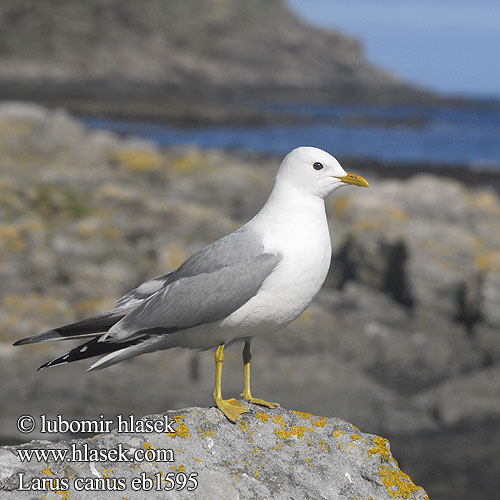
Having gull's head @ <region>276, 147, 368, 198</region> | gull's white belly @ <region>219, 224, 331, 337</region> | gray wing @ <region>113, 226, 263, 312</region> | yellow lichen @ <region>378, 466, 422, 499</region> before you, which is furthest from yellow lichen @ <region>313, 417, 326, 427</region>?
gull's head @ <region>276, 147, 368, 198</region>

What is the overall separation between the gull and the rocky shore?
5.95 m

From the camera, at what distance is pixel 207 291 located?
465 cm

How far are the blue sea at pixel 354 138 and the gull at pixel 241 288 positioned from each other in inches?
1350

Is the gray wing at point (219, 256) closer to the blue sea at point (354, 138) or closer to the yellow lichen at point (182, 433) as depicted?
the yellow lichen at point (182, 433)

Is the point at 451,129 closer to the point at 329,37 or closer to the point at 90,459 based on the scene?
the point at 90,459

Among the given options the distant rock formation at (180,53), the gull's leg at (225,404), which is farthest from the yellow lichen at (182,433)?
the distant rock formation at (180,53)

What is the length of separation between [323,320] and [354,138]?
47.8m

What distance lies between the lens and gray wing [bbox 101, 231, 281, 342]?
14.9ft

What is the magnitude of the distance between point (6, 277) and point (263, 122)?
54487mm

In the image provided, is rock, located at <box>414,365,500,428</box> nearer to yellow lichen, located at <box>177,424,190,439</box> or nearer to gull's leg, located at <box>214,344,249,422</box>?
gull's leg, located at <box>214,344,249,422</box>

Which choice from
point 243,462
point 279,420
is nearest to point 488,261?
point 279,420

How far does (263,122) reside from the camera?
65.0 metres

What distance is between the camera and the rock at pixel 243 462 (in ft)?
12.9

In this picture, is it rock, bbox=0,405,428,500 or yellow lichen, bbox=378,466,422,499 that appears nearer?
rock, bbox=0,405,428,500
